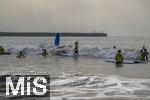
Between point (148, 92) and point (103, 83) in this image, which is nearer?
point (148, 92)

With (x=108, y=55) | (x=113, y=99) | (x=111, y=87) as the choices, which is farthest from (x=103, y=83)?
(x=108, y=55)

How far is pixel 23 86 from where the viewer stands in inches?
666

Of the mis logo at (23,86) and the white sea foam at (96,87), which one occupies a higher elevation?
the mis logo at (23,86)

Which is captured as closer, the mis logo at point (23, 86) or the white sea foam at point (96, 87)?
the mis logo at point (23, 86)

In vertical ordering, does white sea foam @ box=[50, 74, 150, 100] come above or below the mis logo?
below

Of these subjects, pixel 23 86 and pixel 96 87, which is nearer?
pixel 23 86

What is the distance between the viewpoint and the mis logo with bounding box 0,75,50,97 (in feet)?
49.3

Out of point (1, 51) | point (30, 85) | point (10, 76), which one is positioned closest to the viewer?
point (30, 85)

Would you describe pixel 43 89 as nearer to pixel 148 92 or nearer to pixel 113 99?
pixel 113 99

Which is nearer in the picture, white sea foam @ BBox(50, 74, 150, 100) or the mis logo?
the mis logo

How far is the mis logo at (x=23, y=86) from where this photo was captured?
15.0m

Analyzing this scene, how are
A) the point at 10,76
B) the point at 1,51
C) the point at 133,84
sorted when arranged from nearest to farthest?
the point at 133,84 → the point at 10,76 → the point at 1,51

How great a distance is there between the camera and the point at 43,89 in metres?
16.2

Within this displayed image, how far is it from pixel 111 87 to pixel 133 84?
165cm
